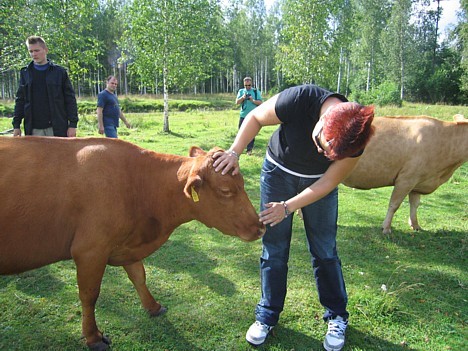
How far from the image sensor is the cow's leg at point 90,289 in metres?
3.14

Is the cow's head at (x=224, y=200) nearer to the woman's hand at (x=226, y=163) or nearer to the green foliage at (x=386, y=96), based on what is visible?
the woman's hand at (x=226, y=163)

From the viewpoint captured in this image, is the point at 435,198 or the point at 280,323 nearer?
the point at 280,323

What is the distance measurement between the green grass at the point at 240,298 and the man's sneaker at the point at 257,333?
0.29 ft

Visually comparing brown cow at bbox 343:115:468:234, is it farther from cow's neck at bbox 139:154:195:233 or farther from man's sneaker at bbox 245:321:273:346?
cow's neck at bbox 139:154:195:233

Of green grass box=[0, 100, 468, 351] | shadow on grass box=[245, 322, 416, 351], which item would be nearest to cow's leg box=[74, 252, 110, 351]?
green grass box=[0, 100, 468, 351]

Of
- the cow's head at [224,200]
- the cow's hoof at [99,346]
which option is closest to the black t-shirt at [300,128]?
the cow's head at [224,200]

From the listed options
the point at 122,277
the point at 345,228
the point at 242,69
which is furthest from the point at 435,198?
the point at 242,69

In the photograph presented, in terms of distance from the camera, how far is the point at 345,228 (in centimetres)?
627

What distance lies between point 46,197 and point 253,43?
51153 millimetres

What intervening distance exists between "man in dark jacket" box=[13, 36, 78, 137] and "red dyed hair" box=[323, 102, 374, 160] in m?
4.23

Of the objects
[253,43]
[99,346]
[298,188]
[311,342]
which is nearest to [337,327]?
[311,342]

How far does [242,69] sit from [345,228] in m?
55.6

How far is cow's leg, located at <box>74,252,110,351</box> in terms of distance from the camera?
10.3 ft

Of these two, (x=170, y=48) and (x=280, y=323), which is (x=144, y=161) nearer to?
(x=280, y=323)
